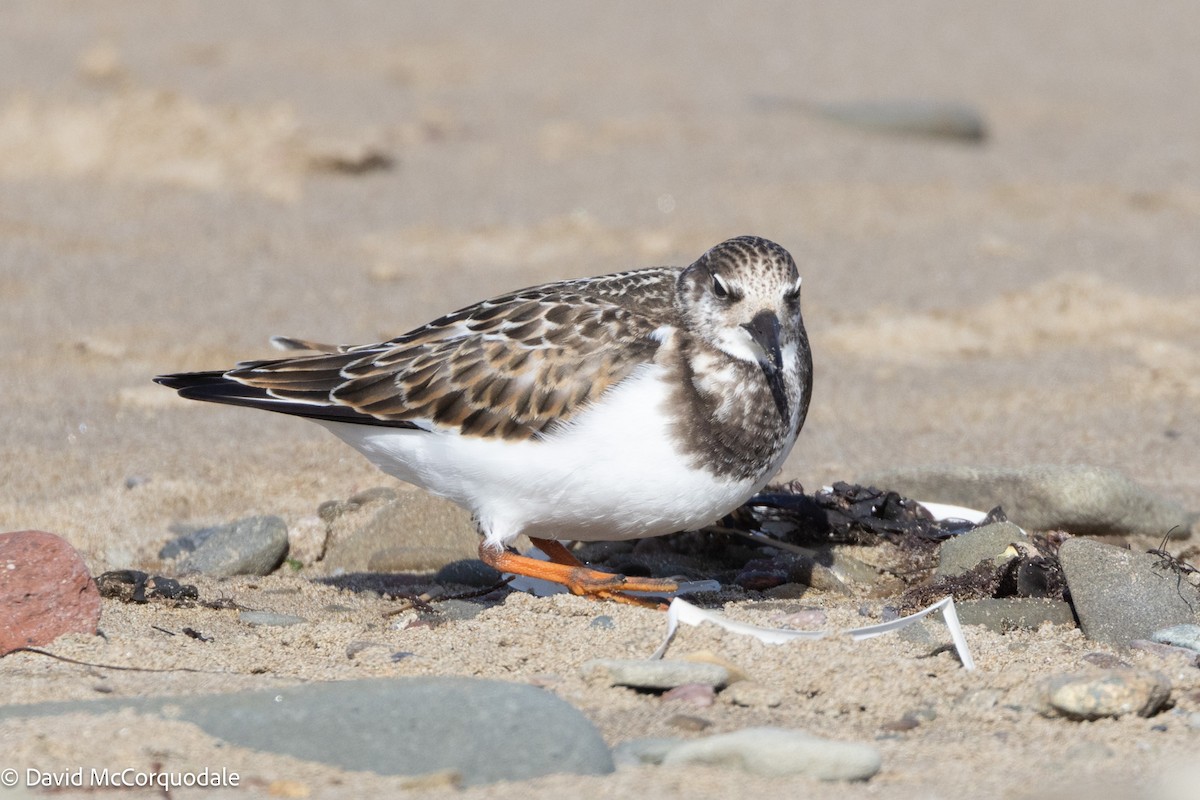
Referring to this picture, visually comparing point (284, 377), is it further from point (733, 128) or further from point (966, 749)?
point (733, 128)

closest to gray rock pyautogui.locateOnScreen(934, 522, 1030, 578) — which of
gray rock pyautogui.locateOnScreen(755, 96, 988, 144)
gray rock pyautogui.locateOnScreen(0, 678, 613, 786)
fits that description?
gray rock pyautogui.locateOnScreen(0, 678, 613, 786)

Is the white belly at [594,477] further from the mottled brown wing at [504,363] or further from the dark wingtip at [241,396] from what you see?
the dark wingtip at [241,396]

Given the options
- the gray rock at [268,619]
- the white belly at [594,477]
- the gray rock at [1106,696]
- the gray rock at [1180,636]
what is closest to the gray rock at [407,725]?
the white belly at [594,477]

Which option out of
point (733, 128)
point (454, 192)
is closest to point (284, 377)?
point (454, 192)

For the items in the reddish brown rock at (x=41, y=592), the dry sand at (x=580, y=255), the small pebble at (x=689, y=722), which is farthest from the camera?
the reddish brown rock at (x=41, y=592)

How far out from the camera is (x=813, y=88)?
1384 cm

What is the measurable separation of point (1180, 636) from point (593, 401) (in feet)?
6.04

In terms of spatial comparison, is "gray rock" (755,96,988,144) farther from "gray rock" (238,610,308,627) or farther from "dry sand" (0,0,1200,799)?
"gray rock" (238,610,308,627)

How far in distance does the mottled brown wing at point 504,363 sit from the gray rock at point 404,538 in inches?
33.4

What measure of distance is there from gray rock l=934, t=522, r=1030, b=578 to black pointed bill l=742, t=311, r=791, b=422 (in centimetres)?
96

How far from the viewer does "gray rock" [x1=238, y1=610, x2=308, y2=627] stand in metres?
4.79

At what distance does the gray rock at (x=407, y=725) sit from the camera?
11.2 ft

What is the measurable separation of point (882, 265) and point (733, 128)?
319 centimetres

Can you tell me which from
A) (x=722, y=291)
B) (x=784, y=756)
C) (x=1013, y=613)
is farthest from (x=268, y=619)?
(x=1013, y=613)
